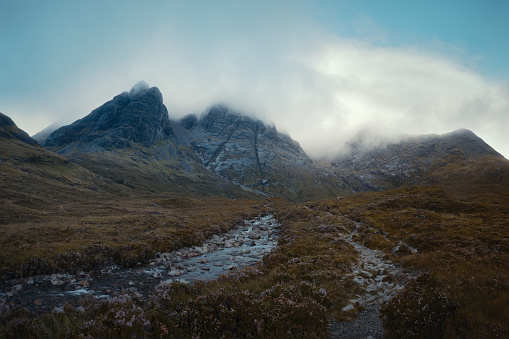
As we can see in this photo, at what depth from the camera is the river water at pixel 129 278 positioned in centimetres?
1466

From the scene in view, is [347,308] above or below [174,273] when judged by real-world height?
above

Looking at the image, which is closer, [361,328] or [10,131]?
[361,328]

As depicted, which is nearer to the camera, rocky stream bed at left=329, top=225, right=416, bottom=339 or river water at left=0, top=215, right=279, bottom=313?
rocky stream bed at left=329, top=225, right=416, bottom=339

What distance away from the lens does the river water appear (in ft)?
48.1

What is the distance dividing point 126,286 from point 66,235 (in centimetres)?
1683

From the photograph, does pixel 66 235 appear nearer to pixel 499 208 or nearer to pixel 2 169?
pixel 499 208

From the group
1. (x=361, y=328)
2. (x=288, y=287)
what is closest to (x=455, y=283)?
(x=361, y=328)

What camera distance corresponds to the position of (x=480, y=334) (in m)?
6.92

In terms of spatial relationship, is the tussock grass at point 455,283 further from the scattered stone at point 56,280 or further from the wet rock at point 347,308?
the scattered stone at point 56,280

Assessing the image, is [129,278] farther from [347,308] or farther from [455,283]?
[455,283]

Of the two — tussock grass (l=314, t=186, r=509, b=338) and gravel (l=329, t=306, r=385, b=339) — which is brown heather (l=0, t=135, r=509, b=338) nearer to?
tussock grass (l=314, t=186, r=509, b=338)

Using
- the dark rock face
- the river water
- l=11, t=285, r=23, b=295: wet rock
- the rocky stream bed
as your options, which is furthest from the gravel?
the dark rock face

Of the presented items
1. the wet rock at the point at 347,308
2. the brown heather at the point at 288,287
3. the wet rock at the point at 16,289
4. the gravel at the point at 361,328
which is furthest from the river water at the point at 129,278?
the gravel at the point at 361,328

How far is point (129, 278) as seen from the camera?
1930cm
